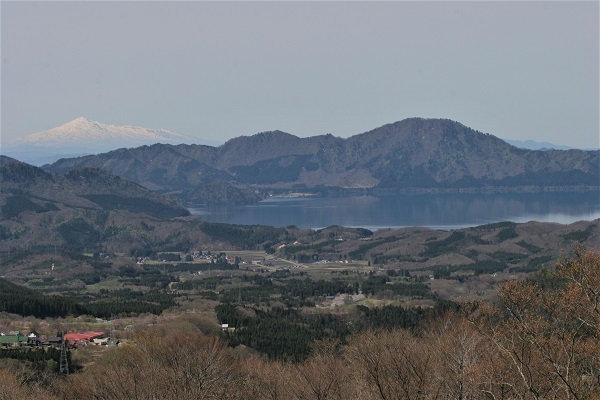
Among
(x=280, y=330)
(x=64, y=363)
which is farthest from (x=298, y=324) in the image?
(x=64, y=363)

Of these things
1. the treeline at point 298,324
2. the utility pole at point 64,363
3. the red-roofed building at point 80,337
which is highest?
the utility pole at point 64,363

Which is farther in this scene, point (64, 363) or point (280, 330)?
point (280, 330)

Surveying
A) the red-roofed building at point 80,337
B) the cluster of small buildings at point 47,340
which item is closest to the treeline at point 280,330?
the cluster of small buildings at point 47,340

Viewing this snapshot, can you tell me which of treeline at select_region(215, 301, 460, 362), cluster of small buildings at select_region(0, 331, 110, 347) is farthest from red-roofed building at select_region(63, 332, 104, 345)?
treeline at select_region(215, 301, 460, 362)

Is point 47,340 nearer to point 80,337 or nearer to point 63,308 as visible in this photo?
point 80,337

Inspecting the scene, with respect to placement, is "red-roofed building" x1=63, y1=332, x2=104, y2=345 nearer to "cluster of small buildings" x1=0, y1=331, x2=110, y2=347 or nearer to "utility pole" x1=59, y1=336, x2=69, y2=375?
"cluster of small buildings" x1=0, y1=331, x2=110, y2=347

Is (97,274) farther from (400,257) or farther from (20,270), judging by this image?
(400,257)

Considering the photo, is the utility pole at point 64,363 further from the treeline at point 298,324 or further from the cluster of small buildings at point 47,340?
the treeline at point 298,324

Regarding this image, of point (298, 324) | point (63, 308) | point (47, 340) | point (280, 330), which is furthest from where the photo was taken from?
point (63, 308)
